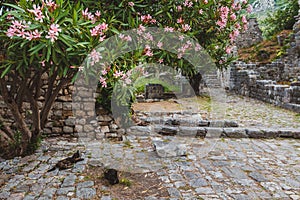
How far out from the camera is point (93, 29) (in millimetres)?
2785

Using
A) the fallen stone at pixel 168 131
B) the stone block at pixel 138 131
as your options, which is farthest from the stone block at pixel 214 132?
the stone block at pixel 138 131

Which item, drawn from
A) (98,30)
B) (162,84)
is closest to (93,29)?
(98,30)

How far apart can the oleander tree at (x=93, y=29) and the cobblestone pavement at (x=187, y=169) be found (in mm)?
962

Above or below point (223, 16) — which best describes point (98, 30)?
below

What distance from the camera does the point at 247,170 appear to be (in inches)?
165

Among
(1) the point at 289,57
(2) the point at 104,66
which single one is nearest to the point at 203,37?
(2) the point at 104,66

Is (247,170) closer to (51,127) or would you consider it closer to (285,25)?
(51,127)

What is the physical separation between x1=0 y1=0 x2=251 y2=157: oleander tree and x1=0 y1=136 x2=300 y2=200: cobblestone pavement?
0.96 m

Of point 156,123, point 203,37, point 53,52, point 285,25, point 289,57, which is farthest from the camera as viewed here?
point 285,25

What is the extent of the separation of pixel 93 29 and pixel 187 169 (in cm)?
259

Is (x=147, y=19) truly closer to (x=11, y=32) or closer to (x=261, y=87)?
(x=11, y=32)

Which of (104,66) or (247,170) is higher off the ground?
(104,66)

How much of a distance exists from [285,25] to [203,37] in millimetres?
16026

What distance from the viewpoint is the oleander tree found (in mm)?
2631
